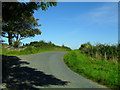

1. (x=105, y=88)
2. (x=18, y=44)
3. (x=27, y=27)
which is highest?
(x=27, y=27)

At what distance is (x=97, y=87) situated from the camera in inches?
365

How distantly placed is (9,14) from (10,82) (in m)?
4.40

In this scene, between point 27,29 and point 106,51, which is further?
point 27,29

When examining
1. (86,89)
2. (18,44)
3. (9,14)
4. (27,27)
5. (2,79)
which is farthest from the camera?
(27,27)

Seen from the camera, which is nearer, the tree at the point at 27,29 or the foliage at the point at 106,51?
the foliage at the point at 106,51

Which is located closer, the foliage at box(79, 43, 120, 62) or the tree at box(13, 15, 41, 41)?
the foliage at box(79, 43, 120, 62)

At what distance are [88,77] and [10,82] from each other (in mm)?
4994

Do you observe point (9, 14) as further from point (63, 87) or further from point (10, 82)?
point (63, 87)

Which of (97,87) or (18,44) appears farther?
(18,44)

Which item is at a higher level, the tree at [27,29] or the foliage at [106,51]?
the tree at [27,29]

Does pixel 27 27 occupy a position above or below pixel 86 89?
above

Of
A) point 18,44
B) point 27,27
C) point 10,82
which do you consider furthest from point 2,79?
point 27,27

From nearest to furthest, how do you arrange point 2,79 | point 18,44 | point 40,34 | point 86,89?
point 86,89, point 2,79, point 18,44, point 40,34

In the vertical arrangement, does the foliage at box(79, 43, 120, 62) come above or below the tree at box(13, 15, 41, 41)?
below
